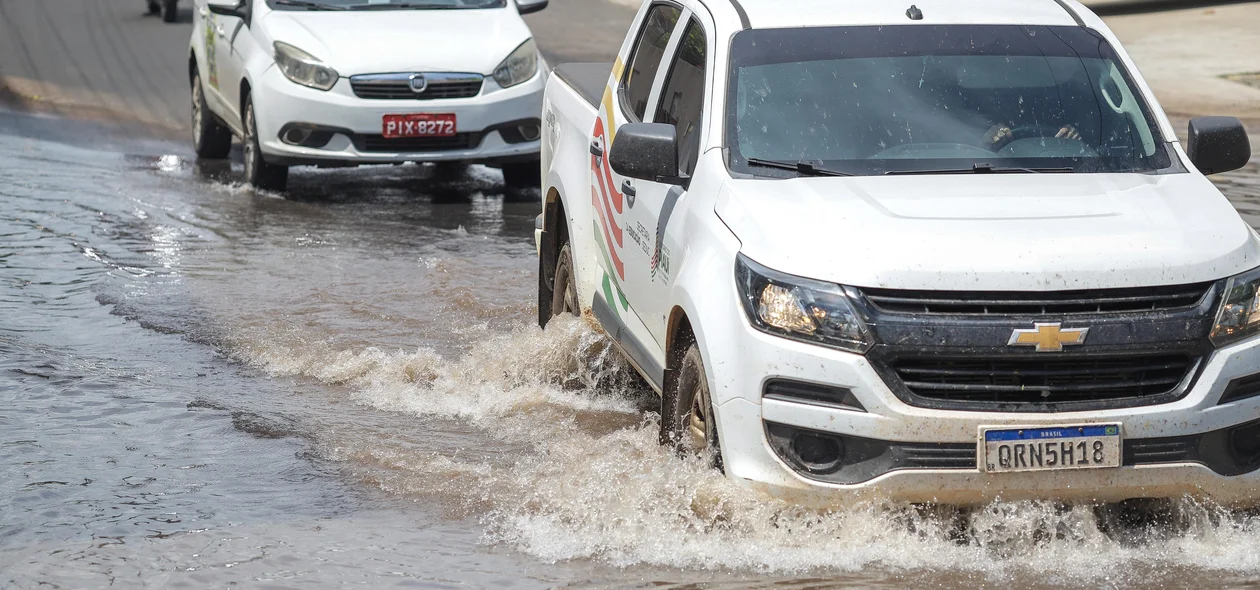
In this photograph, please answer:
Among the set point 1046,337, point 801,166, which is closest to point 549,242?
point 801,166

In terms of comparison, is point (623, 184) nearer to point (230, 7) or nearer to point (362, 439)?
point (362, 439)

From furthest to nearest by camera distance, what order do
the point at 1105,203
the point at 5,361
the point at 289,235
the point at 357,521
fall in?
the point at 289,235 < the point at 5,361 < the point at 357,521 < the point at 1105,203

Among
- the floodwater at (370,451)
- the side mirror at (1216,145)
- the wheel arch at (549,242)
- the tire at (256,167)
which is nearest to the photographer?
the floodwater at (370,451)

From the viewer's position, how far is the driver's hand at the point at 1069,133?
19.6 ft

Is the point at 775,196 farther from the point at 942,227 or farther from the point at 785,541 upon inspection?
the point at 785,541

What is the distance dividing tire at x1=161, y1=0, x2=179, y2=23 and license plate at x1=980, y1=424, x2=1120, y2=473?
21.0 meters

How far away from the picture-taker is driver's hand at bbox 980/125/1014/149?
5.91 m

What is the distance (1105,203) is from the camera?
5453 mm

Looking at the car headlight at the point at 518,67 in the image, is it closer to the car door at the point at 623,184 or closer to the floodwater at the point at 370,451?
the floodwater at the point at 370,451

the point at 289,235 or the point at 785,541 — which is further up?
the point at 785,541

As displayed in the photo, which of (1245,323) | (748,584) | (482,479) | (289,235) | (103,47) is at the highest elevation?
(1245,323)

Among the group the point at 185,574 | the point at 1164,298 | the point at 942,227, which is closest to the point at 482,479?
the point at 185,574

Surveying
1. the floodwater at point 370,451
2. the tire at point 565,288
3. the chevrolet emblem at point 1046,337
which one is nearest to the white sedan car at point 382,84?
the floodwater at point 370,451

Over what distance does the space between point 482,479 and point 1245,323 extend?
2.58 meters
